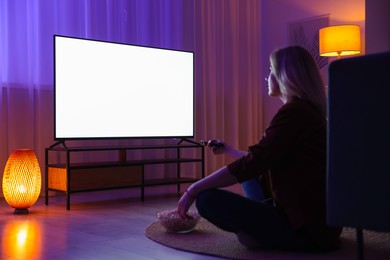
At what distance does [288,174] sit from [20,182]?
198cm

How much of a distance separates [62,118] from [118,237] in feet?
4.57

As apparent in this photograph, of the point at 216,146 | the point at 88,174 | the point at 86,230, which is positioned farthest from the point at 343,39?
the point at 86,230

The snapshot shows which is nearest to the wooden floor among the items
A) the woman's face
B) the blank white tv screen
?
the blank white tv screen

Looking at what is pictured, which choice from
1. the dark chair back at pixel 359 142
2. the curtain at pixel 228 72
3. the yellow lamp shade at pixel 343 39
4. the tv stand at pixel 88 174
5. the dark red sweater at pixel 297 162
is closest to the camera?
the dark chair back at pixel 359 142

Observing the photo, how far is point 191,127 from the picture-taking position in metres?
4.40

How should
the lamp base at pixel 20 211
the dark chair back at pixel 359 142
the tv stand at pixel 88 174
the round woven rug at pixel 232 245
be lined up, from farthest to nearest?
the tv stand at pixel 88 174, the lamp base at pixel 20 211, the round woven rug at pixel 232 245, the dark chair back at pixel 359 142

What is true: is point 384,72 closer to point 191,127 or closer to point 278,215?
point 278,215

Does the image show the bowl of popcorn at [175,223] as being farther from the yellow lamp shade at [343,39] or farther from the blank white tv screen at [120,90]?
the yellow lamp shade at [343,39]

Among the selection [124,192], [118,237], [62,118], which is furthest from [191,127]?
[118,237]

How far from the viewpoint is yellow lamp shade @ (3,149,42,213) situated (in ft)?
10.7

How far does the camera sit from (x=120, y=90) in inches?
154

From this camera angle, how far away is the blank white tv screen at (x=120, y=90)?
3629 millimetres

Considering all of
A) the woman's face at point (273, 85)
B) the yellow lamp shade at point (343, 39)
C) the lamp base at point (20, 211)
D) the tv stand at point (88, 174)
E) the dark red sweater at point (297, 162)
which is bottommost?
the lamp base at point (20, 211)

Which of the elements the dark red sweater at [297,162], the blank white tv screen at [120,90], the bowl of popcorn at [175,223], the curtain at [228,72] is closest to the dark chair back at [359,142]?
the dark red sweater at [297,162]
